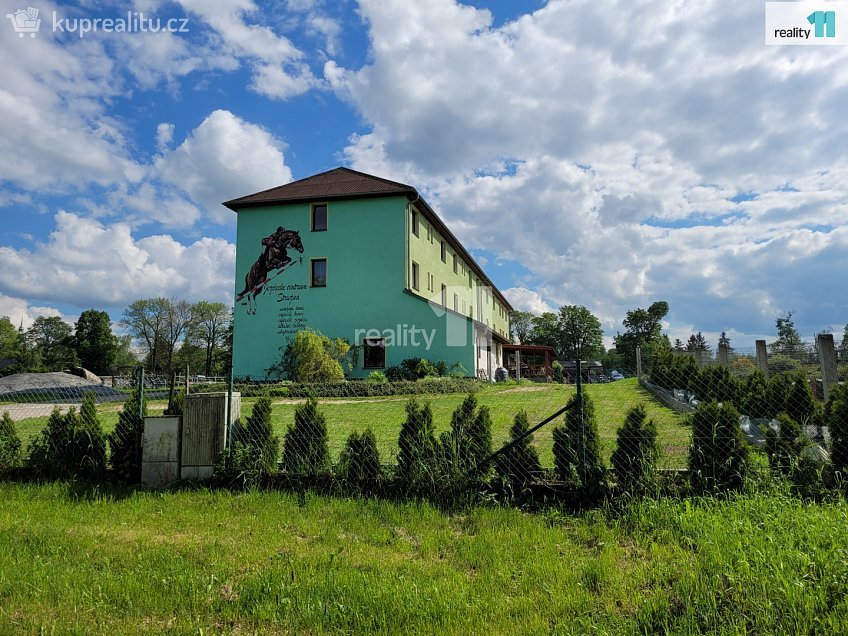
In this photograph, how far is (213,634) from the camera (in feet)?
9.73

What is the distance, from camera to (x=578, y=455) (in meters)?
5.34

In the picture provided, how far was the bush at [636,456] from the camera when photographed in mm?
5004

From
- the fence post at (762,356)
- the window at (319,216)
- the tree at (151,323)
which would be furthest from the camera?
the tree at (151,323)

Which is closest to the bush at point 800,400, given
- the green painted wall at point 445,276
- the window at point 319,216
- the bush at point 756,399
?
the bush at point 756,399

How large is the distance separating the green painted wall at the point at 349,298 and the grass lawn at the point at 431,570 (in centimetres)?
1999

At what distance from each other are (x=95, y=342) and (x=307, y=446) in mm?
75694

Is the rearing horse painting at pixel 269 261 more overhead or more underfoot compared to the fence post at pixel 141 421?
more overhead

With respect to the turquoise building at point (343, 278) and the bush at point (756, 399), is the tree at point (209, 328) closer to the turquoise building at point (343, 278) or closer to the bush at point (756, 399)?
the turquoise building at point (343, 278)

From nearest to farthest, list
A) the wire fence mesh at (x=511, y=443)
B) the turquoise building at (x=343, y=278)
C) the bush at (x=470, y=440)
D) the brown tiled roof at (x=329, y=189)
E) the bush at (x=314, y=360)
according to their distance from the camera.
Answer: the wire fence mesh at (x=511, y=443), the bush at (x=470, y=440), the bush at (x=314, y=360), the turquoise building at (x=343, y=278), the brown tiled roof at (x=329, y=189)

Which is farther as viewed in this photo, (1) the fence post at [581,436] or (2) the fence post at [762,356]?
(2) the fence post at [762,356]

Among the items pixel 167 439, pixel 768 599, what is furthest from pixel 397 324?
pixel 768 599

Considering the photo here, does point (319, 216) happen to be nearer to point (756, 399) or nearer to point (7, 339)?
point (756, 399)

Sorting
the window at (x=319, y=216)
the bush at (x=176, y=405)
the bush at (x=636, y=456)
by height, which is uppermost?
the window at (x=319, y=216)

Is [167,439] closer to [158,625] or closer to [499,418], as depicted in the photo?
[158,625]
